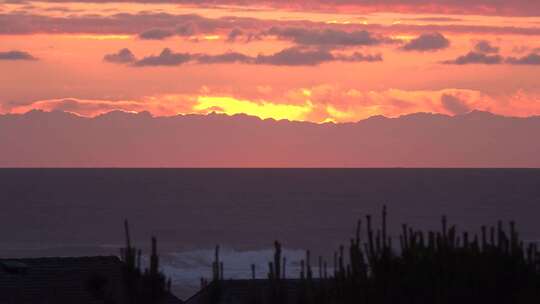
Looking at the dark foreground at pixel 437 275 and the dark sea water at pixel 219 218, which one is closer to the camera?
the dark foreground at pixel 437 275

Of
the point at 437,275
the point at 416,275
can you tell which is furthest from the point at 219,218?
the point at 437,275

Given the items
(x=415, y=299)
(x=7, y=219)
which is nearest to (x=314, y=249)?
(x=7, y=219)

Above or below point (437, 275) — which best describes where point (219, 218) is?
above

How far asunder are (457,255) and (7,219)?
12093cm

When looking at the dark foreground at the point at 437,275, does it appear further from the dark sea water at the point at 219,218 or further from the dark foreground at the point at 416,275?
the dark sea water at the point at 219,218

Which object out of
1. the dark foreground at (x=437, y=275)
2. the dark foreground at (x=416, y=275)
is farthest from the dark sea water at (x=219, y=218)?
the dark foreground at (x=437, y=275)

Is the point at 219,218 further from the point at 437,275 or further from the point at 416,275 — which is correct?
the point at 437,275

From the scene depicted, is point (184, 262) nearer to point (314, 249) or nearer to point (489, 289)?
point (314, 249)

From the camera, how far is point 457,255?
64.3 feet

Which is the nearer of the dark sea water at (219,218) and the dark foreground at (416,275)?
the dark foreground at (416,275)

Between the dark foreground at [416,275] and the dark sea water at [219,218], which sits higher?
the dark sea water at [219,218]

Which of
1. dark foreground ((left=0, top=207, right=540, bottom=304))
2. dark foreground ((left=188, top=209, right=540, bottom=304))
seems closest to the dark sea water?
dark foreground ((left=0, top=207, right=540, bottom=304))

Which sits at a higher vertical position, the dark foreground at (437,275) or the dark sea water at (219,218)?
the dark sea water at (219,218)

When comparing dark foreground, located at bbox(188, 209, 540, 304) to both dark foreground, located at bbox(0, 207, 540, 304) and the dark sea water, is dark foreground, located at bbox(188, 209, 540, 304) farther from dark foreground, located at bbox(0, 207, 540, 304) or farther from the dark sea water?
the dark sea water
